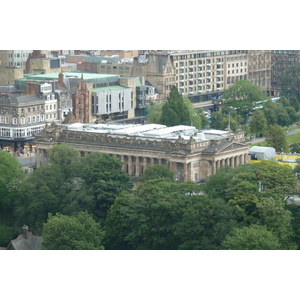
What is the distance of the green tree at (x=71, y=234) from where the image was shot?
14500 cm

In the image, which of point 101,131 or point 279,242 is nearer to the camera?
point 279,242

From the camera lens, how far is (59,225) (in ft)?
481

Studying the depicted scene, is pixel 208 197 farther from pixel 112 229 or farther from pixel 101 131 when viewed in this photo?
pixel 101 131

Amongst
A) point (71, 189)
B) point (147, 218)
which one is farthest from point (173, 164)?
point (147, 218)

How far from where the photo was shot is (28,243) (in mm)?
155875

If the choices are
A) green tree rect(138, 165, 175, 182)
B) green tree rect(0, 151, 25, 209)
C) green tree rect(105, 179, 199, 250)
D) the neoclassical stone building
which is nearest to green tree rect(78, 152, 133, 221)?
green tree rect(138, 165, 175, 182)

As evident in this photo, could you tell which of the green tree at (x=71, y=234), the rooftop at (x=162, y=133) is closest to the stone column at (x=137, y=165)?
the rooftop at (x=162, y=133)

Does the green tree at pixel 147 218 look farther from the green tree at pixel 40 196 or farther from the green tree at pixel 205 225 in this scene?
the green tree at pixel 40 196

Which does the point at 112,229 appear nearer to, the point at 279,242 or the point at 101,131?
the point at 279,242

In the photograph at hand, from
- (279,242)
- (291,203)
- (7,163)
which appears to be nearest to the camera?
(279,242)

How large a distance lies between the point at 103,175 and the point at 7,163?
1713 cm

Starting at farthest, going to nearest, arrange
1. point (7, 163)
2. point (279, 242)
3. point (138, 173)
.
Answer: point (138, 173)
point (7, 163)
point (279, 242)

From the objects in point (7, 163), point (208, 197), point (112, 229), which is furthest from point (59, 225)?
point (7, 163)

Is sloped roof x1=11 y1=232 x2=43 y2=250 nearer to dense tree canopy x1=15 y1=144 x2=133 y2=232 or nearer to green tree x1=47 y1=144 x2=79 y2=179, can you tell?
dense tree canopy x1=15 y1=144 x2=133 y2=232
